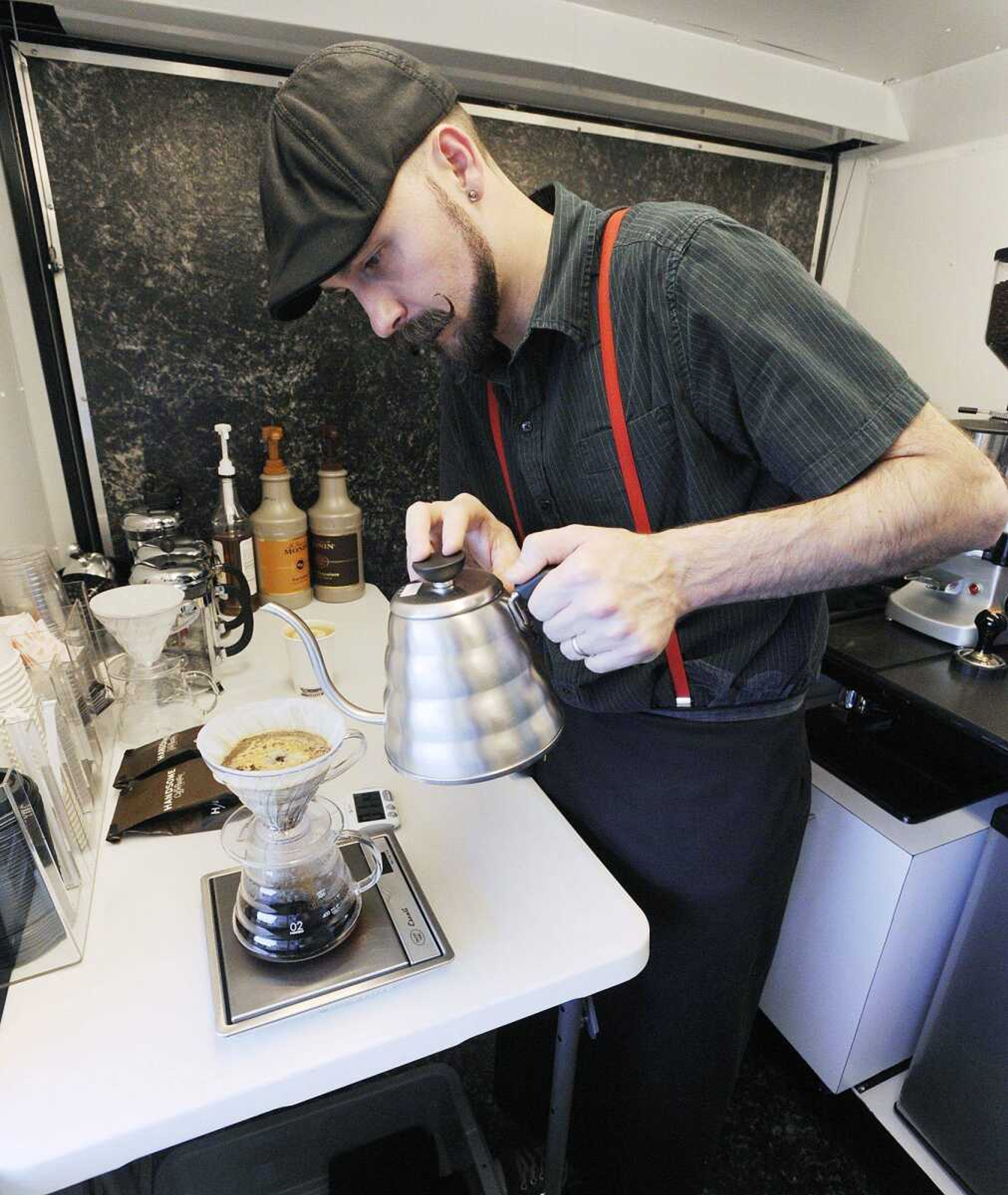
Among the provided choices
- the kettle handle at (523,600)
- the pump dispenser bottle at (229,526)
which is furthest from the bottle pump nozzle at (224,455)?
the kettle handle at (523,600)

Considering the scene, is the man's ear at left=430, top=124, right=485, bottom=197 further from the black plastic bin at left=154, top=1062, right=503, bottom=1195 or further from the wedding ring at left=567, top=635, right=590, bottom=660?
the black plastic bin at left=154, top=1062, right=503, bottom=1195

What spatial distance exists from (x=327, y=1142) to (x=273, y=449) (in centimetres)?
127

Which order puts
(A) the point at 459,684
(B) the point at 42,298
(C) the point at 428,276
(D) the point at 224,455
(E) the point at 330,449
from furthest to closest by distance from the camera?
(E) the point at 330,449 → (D) the point at 224,455 → (B) the point at 42,298 → (C) the point at 428,276 → (A) the point at 459,684

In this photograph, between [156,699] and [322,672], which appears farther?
[156,699]

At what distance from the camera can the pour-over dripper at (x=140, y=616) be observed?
3.28ft

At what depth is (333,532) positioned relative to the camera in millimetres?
1593

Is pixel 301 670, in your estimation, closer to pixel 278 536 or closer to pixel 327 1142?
pixel 278 536

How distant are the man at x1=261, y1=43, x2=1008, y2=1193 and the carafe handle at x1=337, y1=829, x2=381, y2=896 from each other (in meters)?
0.29

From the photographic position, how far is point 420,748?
23.7 inches

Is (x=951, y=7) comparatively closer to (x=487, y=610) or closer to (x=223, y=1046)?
(x=487, y=610)

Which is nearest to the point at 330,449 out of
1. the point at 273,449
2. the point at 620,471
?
the point at 273,449

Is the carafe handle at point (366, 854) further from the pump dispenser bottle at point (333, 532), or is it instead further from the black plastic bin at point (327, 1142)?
the pump dispenser bottle at point (333, 532)

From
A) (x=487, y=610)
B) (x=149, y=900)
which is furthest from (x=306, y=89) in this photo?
(x=149, y=900)

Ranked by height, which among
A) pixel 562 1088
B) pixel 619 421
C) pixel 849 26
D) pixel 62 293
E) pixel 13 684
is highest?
pixel 849 26
